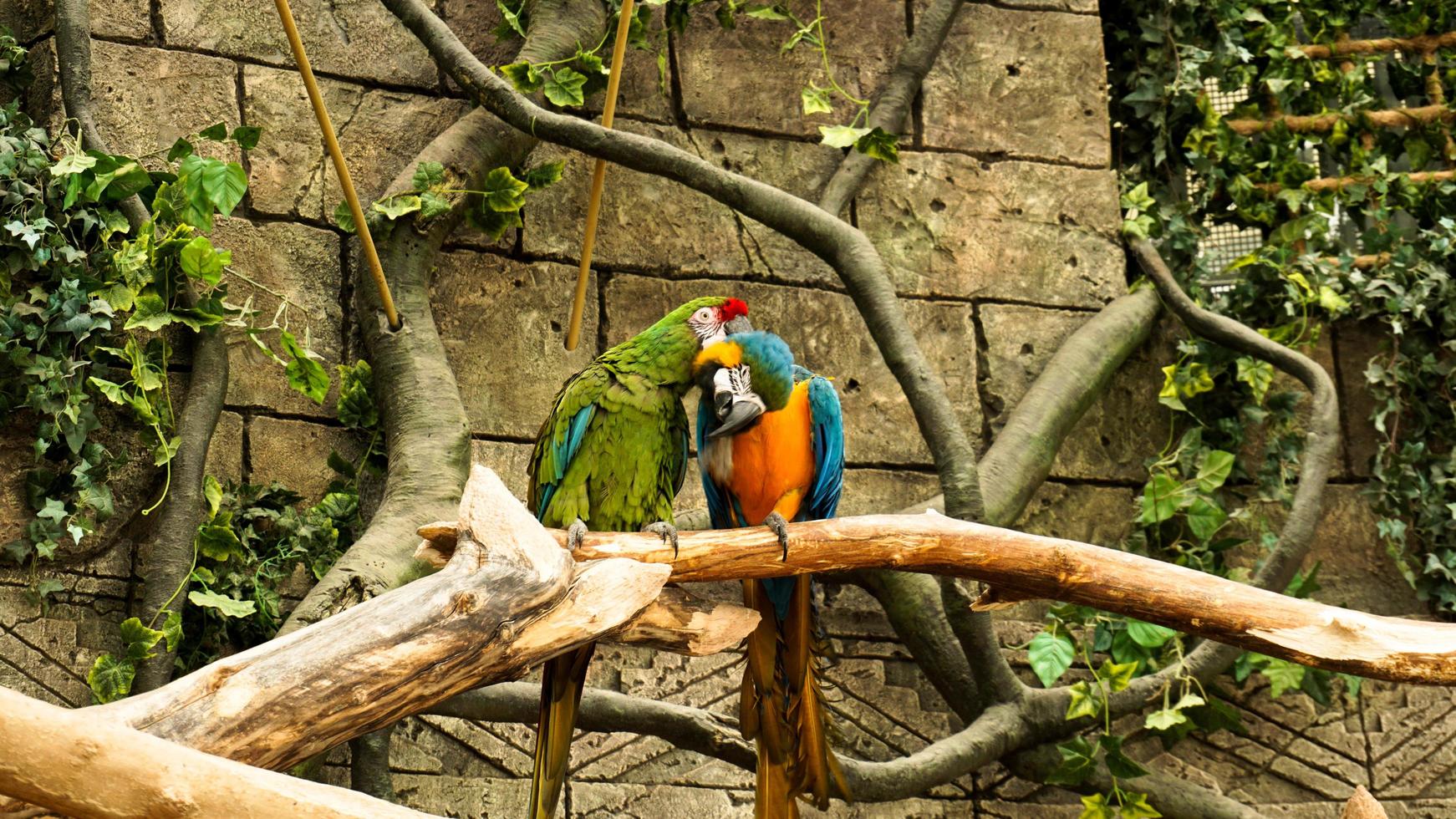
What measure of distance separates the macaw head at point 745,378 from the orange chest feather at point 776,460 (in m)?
0.07

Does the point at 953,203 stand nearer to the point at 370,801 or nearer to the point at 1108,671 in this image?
the point at 1108,671

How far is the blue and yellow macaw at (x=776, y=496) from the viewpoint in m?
2.01

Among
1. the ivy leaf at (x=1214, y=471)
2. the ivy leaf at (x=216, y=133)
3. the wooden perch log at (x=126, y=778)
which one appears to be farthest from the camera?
the ivy leaf at (x=1214, y=471)

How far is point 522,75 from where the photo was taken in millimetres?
2752

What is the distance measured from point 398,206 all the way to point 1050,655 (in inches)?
61.7

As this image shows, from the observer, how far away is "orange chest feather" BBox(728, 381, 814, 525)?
6.96 ft

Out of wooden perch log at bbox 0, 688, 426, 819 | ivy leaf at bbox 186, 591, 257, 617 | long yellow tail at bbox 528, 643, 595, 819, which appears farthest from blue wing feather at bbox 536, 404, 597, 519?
wooden perch log at bbox 0, 688, 426, 819

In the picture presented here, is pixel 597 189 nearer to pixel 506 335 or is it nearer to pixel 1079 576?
pixel 506 335

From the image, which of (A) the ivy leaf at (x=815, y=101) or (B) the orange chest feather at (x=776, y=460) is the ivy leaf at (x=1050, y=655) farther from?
(A) the ivy leaf at (x=815, y=101)

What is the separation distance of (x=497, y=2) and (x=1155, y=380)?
69.0 inches

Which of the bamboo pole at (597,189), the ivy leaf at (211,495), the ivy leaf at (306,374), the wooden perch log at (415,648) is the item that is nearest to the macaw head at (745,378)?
the wooden perch log at (415,648)

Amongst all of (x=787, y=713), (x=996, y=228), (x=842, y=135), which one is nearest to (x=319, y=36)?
(x=842, y=135)

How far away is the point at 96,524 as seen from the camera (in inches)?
97.2

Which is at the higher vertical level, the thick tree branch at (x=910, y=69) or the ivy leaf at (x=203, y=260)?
the thick tree branch at (x=910, y=69)
